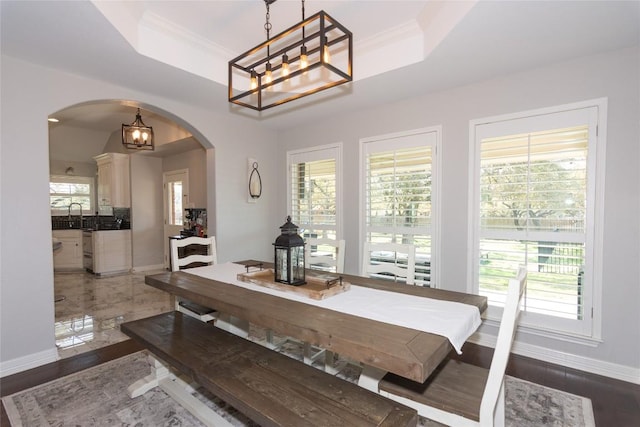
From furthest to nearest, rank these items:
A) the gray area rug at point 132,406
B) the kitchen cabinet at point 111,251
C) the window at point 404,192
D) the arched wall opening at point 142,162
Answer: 1. the kitchen cabinet at point 111,251
2. the arched wall opening at point 142,162
3. the window at point 404,192
4. the gray area rug at point 132,406

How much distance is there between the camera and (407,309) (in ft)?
5.09

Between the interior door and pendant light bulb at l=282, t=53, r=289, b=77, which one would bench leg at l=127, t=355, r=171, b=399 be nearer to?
pendant light bulb at l=282, t=53, r=289, b=77

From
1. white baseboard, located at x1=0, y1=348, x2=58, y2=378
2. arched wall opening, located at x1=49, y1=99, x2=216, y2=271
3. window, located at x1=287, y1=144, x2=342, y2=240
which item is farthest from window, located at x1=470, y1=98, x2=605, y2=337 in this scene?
arched wall opening, located at x1=49, y1=99, x2=216, y2=271

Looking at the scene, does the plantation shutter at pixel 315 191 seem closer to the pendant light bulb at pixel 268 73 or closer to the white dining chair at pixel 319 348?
the white dining chair at pixel 319 348

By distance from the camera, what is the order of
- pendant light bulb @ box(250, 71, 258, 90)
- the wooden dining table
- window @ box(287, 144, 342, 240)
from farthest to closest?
window @ box(287, 144, 342, 240) → pendant light bulb @ box(250, 71, 258, 90) → the wooden dining table

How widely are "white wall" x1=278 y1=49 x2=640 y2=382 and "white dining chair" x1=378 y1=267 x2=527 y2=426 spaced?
1569 mm

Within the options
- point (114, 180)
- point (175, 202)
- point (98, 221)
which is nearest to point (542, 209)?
point (175, 202)

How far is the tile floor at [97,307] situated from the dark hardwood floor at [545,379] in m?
0.25

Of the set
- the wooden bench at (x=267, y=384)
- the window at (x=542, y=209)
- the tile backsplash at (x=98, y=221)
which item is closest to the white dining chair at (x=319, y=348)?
the wooden bench at (x=267, y=384)

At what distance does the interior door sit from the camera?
6.29 m

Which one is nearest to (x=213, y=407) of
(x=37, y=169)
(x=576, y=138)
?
(x=37, y=169)

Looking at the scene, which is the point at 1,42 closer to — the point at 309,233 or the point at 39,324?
the point at 39,324

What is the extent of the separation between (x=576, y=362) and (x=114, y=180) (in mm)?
7491

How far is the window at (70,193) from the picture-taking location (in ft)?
21.2
